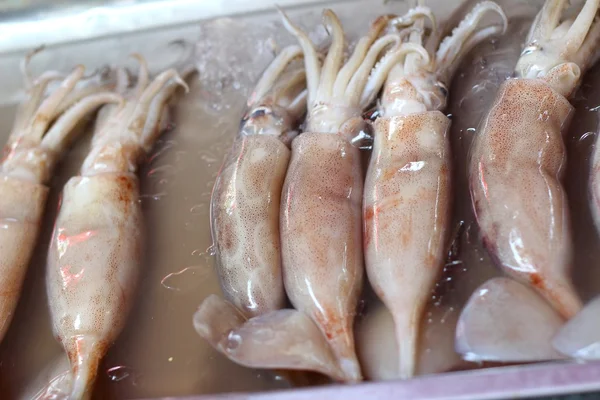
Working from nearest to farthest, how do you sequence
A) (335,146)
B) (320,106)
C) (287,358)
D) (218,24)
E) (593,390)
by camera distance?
(593,390)
(287,358)
(335,146)
(320,106)
(218,24)

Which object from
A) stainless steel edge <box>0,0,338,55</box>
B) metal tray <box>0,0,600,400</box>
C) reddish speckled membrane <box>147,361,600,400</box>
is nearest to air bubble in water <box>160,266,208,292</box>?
metal tray <box>0,0,600,400</box>

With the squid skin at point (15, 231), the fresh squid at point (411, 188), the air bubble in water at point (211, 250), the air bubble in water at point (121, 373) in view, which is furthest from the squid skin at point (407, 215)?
the squid skin at point (15, 231)

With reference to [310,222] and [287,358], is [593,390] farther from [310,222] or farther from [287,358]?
[310,222]

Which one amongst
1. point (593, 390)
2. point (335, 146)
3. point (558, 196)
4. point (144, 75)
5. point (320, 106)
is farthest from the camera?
point (144, 75)

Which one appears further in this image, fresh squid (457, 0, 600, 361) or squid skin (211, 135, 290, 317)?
squid skin (211, 135, 290, 317)

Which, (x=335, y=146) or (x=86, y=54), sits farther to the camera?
(x=86, y=54)

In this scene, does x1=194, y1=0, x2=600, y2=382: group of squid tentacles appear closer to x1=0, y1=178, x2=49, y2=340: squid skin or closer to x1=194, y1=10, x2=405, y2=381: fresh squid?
x1=194, y1=10, x2=405, y2=381: fresh squid

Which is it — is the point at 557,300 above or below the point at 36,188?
below

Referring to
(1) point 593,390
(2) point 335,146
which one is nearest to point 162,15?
(2) point 335,146
